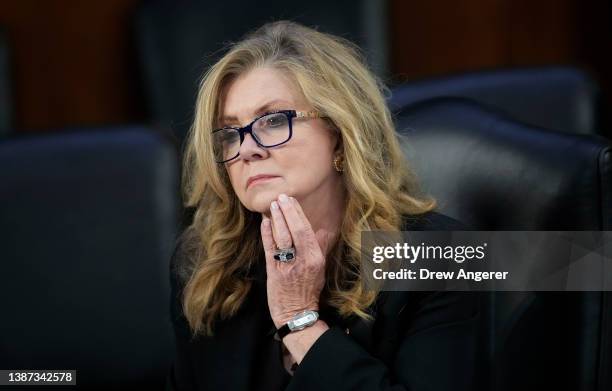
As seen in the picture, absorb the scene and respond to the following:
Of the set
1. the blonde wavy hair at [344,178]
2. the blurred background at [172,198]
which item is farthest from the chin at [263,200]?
the blurred background at [172,198]

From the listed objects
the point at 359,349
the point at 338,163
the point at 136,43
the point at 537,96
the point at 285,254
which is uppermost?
the point at 136,43

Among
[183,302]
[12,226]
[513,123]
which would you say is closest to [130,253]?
[12,226]

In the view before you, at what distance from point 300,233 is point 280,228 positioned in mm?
25

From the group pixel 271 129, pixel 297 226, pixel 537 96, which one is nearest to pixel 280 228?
pixel 297 226

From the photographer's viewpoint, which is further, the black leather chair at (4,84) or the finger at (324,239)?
Answer: the black leather chair at (4,84)

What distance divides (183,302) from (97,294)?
303mm

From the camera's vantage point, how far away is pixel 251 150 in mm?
1090

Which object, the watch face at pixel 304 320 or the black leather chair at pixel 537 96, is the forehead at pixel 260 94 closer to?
the watch face at pixel 304 320

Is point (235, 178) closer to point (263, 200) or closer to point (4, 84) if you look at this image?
point (263, 200)

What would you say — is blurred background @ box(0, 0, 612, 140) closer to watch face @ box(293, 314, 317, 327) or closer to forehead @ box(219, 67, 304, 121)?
forehead @ box(219, 67, 304, 121)

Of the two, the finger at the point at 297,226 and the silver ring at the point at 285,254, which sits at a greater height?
the finger at the point at 297,226

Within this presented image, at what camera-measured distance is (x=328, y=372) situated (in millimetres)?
1038

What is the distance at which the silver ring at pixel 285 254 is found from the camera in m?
1.08

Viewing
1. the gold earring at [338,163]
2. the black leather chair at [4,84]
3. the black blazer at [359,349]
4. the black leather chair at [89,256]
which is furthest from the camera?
the black leather chair at [4,84]
